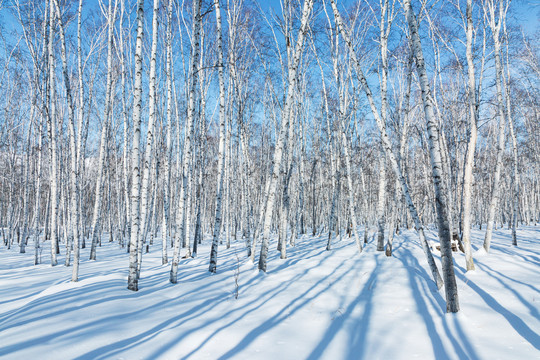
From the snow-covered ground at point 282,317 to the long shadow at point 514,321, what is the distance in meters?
0.02

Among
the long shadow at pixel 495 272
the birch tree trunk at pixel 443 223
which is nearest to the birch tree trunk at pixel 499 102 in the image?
the long shadow at pixel 495 272

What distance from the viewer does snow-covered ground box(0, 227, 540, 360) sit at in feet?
11.3

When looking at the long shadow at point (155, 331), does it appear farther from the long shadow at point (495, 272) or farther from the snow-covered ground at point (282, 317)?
the long shadow at point (495, 272)

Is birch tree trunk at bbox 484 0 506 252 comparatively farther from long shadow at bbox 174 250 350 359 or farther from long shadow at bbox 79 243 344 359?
long shadow at bbox 79 243 344 359

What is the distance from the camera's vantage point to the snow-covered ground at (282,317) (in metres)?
3.43

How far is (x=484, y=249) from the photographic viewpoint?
9.35 m

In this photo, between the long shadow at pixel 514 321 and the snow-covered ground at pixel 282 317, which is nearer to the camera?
the snow-covered ground at pixel 282 317

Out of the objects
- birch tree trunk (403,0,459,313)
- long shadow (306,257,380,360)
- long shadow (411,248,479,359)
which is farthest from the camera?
birch tree trunk (403,0,459,313)

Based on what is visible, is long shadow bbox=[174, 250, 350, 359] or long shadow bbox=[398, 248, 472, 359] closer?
long shadow bbox=[398, 248, 472, 359]

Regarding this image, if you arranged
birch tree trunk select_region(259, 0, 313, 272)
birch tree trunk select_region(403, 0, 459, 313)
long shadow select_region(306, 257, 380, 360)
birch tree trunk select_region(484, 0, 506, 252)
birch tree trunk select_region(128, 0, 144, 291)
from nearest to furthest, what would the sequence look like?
long shadow select_region(306, 257, 380, 360) < birch tree trunk select_region(403, 0, 459, 313) < birch tree trunk select_region(128, 0, 144, 291) < birch tree trunk select_region(259, 0, 313, 272) < birch tree trunk select_region(484, 0, 506, 252)

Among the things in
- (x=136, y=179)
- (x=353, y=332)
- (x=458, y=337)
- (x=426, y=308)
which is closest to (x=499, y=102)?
(x=426, y=308)

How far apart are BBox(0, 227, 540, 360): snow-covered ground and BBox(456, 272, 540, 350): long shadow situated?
0.02m

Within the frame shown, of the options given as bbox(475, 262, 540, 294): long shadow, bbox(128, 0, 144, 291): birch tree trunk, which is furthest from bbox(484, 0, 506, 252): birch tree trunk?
bbox(128, 0, 144, 291): birch tree trunk

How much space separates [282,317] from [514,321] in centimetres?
345
